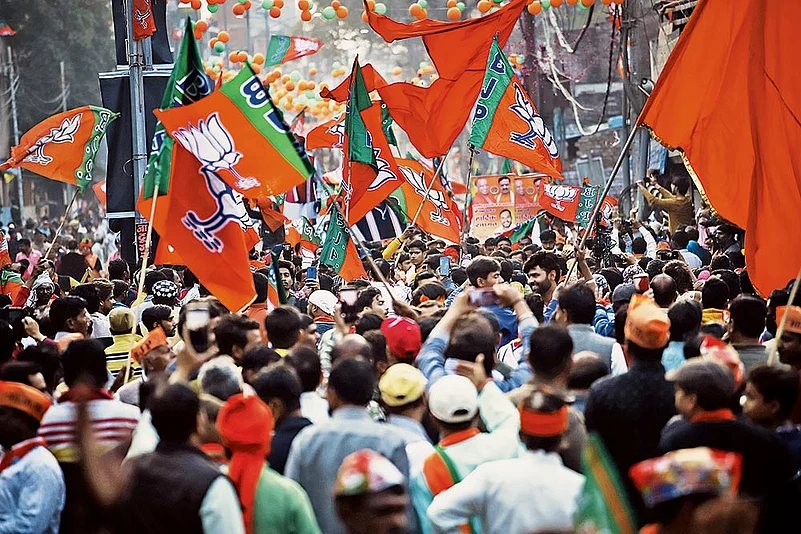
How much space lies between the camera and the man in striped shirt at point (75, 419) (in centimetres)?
519

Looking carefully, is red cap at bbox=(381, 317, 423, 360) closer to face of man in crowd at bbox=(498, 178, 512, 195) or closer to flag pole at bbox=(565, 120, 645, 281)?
flag pole at bbox=(565, 120, 645, 281)

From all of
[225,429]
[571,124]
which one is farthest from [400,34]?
[571,124]

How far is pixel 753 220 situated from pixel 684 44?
121 centimetres

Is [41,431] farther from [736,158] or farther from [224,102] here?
[736,158]

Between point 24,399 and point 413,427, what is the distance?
1.73 meters

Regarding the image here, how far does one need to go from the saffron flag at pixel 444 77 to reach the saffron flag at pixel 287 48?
7.02 meters

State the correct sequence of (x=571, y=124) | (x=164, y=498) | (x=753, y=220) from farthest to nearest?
(x=571, y=124) < (x=753, y=220) < (x=164, y=498)

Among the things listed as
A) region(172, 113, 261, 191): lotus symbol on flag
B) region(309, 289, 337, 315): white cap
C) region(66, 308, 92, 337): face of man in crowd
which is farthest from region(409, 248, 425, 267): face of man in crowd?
region(172, 113, 261, 191): lotus symbol on flag

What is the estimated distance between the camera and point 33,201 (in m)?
52.8

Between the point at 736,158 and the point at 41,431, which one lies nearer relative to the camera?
the point at 41,431

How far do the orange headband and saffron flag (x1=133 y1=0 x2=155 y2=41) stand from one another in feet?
32.7

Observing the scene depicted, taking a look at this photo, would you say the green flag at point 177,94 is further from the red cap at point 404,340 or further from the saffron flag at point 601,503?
the saffron flag at point 601,503

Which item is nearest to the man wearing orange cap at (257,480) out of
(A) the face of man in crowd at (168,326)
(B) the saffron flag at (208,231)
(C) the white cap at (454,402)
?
(C) the white cap at (454,402)

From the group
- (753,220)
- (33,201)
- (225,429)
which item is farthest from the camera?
(33,201)
